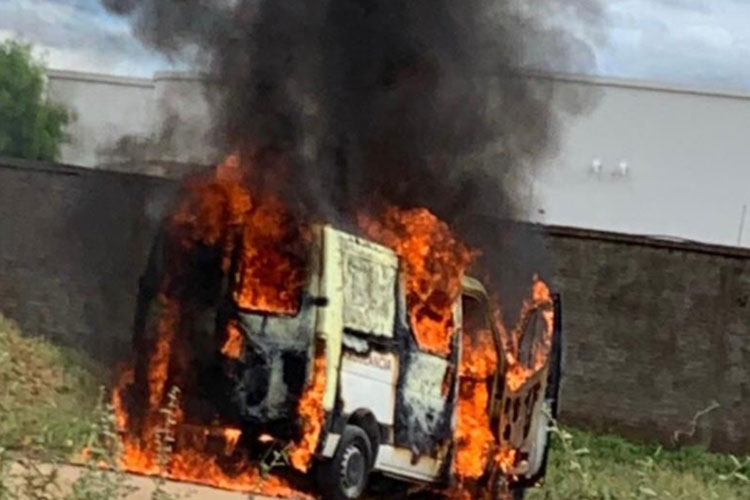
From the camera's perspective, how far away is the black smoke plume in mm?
9695

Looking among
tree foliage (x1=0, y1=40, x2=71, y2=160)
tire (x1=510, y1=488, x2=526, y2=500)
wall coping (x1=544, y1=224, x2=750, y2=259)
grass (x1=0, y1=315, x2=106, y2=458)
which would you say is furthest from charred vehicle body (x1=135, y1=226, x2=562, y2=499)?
wall coping (x1=544, y1=224, x2=750, y2=259)

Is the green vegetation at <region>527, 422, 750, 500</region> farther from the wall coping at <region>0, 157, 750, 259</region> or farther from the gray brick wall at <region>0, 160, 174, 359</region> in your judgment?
the gray brick wall at <region>0, 160, 174, 359</region>

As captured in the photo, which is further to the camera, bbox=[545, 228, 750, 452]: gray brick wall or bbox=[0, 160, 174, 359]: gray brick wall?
bbox=[545, 228, 750, 452]: gray brick wall

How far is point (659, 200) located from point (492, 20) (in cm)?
766

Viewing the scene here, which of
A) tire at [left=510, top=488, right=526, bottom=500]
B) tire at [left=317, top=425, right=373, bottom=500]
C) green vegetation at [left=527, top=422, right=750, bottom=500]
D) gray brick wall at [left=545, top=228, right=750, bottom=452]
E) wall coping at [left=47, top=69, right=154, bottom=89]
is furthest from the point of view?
gray brick wall at [left=545, top=228, right=750, bottom=452]

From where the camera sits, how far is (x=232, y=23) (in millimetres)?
9852

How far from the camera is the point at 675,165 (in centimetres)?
1723

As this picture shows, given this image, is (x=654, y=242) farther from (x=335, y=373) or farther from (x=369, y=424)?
(x=335, y=373)

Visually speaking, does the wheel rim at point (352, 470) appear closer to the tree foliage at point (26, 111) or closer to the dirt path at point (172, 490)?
the dirt path at point (172, 490)

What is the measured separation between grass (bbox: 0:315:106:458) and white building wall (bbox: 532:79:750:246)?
559 cm

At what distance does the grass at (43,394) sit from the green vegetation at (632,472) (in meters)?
2.87

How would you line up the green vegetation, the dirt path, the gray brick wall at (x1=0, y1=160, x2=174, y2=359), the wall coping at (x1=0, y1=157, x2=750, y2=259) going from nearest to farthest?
1. the dirt path
2. the green vegetation
3. the gray brick wall at (x1=0, y1=160, x2=174, y2=359)
4. the wall coping at (x1=0, y1=157, x2=750, y2=259)

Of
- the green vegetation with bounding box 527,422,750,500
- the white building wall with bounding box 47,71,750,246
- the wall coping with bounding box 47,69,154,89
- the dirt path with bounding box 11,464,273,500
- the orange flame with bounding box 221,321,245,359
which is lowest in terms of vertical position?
the dirt path with bounding box 11,464,273,500

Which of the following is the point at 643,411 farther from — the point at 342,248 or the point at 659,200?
the point at 342,248
